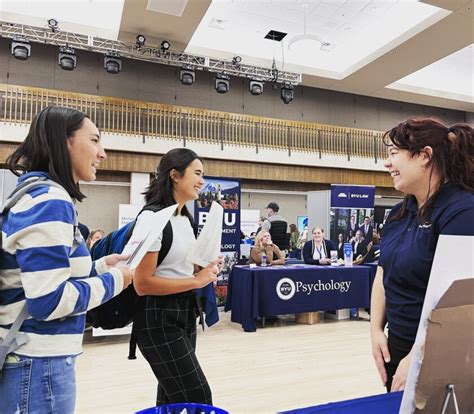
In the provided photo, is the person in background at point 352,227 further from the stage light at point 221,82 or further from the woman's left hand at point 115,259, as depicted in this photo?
the woman's left hand at point 115,259

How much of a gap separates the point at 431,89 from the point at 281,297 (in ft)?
32.1

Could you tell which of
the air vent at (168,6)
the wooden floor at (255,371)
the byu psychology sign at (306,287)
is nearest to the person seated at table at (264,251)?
the byu psychology sign at (306,287)

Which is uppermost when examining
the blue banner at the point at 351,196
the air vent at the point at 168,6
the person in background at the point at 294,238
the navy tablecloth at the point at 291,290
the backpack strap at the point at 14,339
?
the air vent at the point at 168,6

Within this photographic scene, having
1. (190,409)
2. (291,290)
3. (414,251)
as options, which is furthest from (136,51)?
(190,409)

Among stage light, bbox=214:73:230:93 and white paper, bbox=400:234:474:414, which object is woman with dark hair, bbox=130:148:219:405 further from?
stage light, bbox=214:73:230:93

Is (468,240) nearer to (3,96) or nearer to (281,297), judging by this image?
(281,297)

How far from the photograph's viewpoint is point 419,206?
4.77ft

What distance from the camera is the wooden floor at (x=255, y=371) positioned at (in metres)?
3.23

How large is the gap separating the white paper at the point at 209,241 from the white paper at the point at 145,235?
0.20 metres

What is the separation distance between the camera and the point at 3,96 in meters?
8.89

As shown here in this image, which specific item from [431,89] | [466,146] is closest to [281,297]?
[466,146]

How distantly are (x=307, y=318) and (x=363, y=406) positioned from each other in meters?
5.46

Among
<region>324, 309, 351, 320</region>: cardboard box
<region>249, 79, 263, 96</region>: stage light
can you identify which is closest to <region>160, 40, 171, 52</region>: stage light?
<region>249, 79, 263, 96</region>: stage light

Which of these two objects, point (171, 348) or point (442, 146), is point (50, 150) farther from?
point (442, 146)
